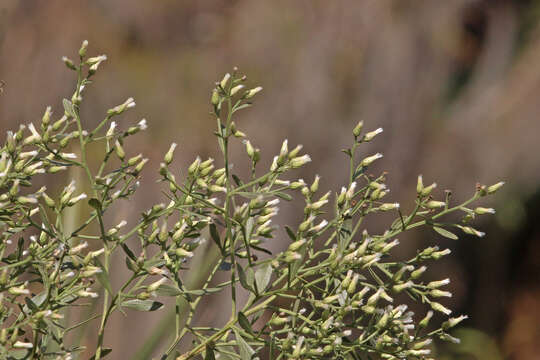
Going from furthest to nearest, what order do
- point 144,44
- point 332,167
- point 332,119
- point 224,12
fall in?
point 224,12 → point 144,44 → point 332,119 → point 332,167

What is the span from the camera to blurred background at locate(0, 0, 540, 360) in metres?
2.48

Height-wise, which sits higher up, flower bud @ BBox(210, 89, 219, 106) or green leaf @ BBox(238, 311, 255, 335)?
flower bud @ BBox(210, 89, 219, 106)

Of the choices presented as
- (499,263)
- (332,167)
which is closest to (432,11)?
(332,167)

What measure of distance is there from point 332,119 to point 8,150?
6.49 ft

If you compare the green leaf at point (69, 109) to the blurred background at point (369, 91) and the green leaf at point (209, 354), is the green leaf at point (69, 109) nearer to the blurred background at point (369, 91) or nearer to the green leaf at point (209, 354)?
the green leaf at point (209, 354)

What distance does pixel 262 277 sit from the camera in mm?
619

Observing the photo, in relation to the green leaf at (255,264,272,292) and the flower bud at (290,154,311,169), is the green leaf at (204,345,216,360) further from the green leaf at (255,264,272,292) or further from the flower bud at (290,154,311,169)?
the flower bud at (290,154,311,169)

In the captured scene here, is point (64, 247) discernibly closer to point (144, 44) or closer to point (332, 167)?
point (332, 167)

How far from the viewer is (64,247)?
0.53m

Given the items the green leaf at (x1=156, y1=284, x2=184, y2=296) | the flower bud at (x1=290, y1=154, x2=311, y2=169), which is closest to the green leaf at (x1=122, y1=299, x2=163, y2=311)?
the green leaf at (x1=156, y1=284, x2=184, y2=296)

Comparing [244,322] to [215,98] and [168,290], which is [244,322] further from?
[215,98]

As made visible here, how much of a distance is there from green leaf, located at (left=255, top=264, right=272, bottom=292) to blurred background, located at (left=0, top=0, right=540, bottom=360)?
1.34 m

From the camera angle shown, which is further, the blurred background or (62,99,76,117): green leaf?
the blurred background

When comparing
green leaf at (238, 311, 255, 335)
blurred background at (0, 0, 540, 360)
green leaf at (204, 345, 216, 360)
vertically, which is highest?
blurred background at (0, 0, 540, 360)
